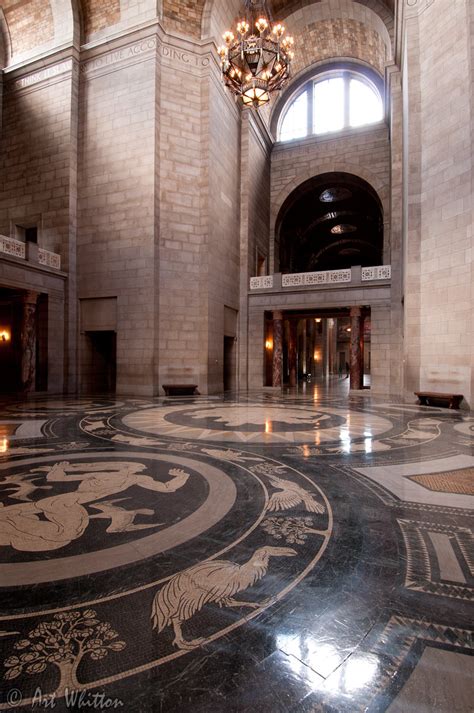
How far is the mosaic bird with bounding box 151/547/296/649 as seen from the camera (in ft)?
5.42

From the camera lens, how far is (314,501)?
3109 millimetres

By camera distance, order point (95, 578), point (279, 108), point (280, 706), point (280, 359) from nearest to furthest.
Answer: point (280, 706)
point (95, 578)
point (280, 359)
point (279, 108)

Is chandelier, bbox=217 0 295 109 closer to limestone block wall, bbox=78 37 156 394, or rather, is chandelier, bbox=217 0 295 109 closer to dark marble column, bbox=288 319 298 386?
limestone block wall, bbox=78 37 156 394

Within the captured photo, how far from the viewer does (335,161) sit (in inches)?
813

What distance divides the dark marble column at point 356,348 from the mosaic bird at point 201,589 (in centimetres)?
1532

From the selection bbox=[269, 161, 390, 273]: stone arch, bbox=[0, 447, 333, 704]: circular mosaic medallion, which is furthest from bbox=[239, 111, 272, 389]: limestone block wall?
Result: bbox=[0, 447, 333, 704]: circular mosaic medallion

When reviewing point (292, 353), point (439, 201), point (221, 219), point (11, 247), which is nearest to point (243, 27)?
point (221, 219)

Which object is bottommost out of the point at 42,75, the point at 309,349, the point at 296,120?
the point at 309,349

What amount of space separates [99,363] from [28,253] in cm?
496

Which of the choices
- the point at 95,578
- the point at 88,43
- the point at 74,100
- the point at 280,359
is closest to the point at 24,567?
the point at 95,578

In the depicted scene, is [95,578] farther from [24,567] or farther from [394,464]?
[394,464]

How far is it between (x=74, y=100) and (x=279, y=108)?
12.6 metres

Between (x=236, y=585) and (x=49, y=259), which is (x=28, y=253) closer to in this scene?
(x=49, y=259)

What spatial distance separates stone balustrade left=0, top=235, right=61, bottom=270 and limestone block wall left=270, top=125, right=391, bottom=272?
468 inches
